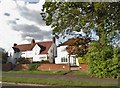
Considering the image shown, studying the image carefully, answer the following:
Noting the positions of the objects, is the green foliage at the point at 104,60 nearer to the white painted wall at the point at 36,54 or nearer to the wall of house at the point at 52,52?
the white painted wall at the point at 36,54

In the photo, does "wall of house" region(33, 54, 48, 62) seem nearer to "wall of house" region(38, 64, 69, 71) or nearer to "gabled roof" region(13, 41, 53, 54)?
"gabled roof" region(13, 41, 53, 54)

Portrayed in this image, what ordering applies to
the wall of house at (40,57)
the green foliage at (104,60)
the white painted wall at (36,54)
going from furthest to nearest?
the wall of house at (40,57), the white painted wall at (36,54), the green foliage at (104,60)

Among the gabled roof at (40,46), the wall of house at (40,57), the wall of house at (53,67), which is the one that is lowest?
the wall of house at (53,67)

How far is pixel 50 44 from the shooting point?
72875 millimetres

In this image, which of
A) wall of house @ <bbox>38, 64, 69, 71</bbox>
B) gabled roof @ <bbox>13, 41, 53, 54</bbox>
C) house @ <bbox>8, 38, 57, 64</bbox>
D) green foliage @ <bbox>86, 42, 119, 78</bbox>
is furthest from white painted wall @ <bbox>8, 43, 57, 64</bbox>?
green foliage @ <bbox>86, 42, 119, 78</bbox>

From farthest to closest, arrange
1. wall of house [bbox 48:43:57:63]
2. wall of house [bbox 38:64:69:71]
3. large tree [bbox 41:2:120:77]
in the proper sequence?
wall of house [bbox 48:43:57:63] → wall of house [bbox 38:64:69:71] → large tree [bbox 41:2:120:77]

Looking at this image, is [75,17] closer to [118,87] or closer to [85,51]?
[85,51]

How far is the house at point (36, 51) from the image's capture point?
69.8 m

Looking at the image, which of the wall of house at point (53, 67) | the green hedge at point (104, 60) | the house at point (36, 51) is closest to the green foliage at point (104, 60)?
the green hedge at point (104, 60)

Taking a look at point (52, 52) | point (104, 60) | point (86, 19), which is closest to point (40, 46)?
point (52, 52)

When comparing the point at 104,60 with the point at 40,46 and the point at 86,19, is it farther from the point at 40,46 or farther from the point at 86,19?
the point at 40,46

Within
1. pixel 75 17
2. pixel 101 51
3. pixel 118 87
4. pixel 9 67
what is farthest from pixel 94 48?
pixel 9 67

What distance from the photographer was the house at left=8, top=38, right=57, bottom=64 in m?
69.8

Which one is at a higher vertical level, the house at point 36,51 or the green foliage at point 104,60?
the house at point 36,51
